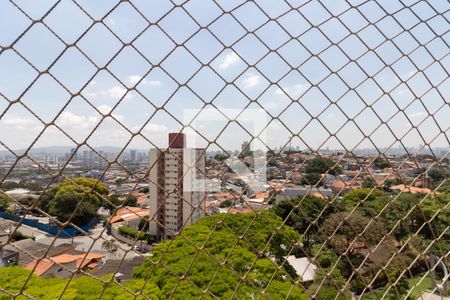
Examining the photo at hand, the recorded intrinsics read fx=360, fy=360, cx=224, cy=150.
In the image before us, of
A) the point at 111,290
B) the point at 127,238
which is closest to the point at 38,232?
the point at 127,238

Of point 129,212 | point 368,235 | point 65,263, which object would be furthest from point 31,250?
point 129,212

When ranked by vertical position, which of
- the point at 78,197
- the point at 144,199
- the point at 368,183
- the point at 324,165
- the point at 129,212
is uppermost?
the point at 324,165

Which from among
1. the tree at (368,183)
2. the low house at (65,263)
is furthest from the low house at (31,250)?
the tree at (368,183)

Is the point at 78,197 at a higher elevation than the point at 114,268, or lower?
higher

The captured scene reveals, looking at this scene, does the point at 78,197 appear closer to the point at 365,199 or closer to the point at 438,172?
the point at 438,172

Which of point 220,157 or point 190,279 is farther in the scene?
point 190,279

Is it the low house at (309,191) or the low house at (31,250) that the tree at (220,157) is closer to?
the low house at (309,191)

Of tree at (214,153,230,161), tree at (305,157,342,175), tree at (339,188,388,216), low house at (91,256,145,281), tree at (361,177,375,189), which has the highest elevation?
tree at (214,153,230,161)

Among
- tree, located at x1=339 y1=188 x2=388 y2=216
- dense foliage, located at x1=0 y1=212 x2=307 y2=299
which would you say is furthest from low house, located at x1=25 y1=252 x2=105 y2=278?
tree, located at x1=339 y1=188 x2=388 y2=216

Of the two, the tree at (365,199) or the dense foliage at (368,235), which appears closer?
the dense foliage at (368,235)

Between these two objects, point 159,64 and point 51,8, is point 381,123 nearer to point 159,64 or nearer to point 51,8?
point 159,64

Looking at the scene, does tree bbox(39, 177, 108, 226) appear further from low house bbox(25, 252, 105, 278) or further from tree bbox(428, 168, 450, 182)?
tree bbox(428, 168, 450, 182)
